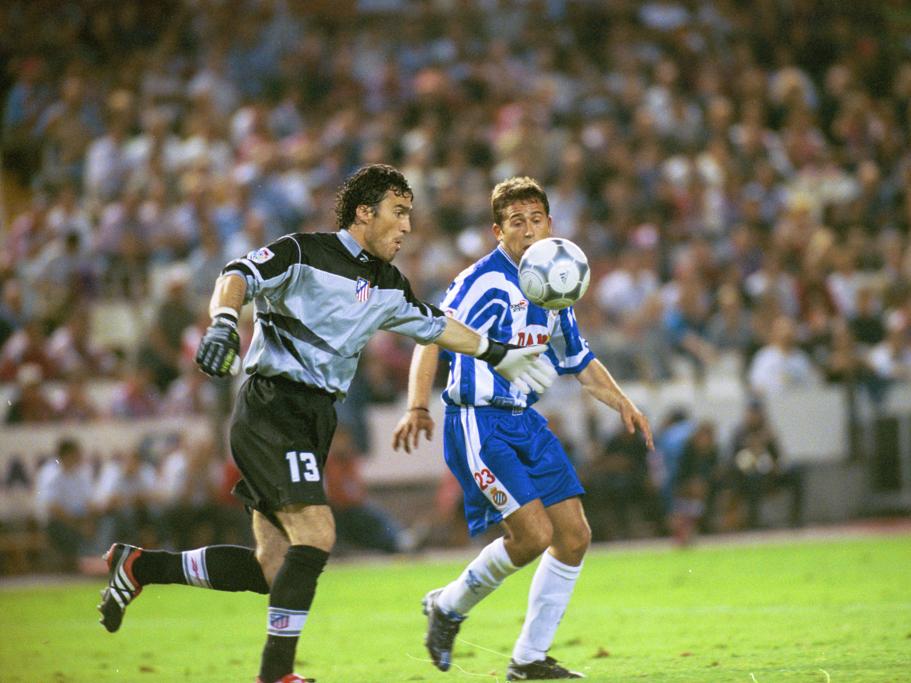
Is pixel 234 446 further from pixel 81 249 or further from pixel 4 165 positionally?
pixel 4 165

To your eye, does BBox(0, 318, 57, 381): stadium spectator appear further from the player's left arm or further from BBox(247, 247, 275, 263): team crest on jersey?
BBox(247, 247, 275, 263): team crest on jersey

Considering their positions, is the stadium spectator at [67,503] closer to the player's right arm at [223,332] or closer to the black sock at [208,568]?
the black sock at [208,568]

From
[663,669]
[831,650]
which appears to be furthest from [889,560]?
[663,669]

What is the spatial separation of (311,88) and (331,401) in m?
12.6

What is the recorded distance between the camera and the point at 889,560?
40.1 ft

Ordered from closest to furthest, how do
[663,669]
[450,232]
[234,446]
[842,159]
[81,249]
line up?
[234,446] → [663,669] → [81,249] → [450,232] → [842,159]

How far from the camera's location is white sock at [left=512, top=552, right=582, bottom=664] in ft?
22.0

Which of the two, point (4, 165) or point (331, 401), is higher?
point (4, 165)

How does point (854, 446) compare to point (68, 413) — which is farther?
point (854, 446)

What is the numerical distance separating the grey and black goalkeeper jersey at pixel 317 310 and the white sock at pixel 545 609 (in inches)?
55.0

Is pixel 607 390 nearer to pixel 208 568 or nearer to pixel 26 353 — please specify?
pixel 208 568

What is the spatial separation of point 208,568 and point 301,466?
0.98 metres

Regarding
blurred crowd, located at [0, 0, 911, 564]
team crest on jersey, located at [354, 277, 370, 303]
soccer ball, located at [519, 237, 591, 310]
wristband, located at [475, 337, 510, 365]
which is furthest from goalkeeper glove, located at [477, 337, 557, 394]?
blurred crowd, located at [0, 0, 911, 564]

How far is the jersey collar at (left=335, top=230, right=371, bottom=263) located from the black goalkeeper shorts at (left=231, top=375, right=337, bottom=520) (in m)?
0.63
